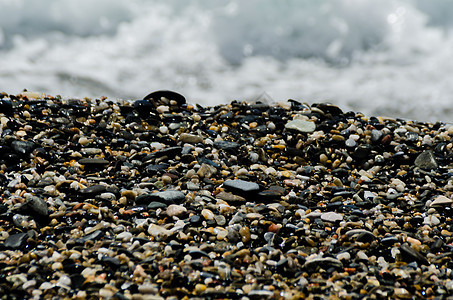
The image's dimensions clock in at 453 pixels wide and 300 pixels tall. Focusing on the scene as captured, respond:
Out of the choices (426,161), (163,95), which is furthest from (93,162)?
(426,161)

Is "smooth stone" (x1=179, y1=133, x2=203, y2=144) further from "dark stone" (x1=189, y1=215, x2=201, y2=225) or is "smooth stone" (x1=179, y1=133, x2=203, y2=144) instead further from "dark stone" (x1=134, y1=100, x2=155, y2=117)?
"dark stone" (x1=189, y1=215, x2=201, y2=225)

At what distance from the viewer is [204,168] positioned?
173 inches

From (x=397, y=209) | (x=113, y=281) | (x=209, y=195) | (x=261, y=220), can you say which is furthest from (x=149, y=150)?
(x=397, y=209)

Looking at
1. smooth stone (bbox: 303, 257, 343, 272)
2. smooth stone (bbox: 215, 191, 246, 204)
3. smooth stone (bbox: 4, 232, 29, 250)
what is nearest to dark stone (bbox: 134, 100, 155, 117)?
smooth stone (bbox: 215, 191, 246, 204)

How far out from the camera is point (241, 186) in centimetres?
403

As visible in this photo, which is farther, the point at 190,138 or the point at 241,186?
the point at 190,138

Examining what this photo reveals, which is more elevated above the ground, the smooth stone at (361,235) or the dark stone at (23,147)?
the dark stone at (23,147)

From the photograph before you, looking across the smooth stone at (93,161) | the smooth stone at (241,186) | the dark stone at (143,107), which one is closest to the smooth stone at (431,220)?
the smooth stone at (241,186)

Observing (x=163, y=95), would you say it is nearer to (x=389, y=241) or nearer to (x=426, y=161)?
(x=426, y=161)

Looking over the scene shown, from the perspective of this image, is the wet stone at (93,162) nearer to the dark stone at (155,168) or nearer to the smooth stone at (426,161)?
the dark stone at (155,168)

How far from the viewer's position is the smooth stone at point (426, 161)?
4.81 m

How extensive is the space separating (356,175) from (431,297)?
2.26 meters

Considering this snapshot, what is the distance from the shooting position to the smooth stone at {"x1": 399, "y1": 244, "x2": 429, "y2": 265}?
3.01 m

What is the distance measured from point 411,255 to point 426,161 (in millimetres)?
2213
